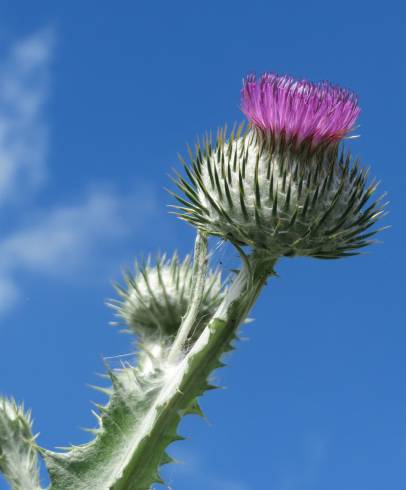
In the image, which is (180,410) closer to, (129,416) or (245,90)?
(129,416)

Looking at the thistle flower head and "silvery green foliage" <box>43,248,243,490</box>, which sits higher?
the thistle flower head

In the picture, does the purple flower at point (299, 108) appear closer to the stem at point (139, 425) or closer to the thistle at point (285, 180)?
the thistle at point (285, 180)

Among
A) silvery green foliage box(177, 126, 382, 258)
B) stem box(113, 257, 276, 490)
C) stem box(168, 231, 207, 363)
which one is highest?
silvery green foliage box(177, 126, 382, 258)

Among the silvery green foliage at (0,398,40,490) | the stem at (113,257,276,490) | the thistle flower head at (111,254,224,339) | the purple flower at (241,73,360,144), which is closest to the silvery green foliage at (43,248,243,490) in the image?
the stem at (113,257,276,490)

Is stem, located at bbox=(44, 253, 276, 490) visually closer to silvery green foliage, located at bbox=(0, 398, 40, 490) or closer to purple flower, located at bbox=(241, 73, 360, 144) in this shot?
silvery green foliage, located at bbox=(0, 398, 40, 490)

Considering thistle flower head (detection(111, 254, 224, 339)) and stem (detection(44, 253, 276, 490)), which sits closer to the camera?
stem (detection(44, 253, 276, 490))

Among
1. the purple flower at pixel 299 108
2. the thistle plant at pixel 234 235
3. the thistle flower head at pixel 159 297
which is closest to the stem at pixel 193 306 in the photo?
the thistle plant at pixel 234 235

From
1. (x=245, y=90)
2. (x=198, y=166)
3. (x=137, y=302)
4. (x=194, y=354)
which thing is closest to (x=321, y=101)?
(x=245, y=90)
